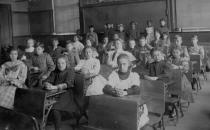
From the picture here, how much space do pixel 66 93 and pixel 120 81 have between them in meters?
0.90

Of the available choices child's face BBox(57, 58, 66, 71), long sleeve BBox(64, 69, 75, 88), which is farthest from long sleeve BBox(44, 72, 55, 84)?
long sleeve BBox(64, 69, 75, 88)

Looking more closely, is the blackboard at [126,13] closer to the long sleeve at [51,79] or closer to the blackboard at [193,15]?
the blackboard at [193,15]

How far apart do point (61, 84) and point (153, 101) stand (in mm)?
1237

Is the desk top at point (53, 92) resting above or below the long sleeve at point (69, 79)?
below

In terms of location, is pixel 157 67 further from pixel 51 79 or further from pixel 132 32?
pixel 132 32

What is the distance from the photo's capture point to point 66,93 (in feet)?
12.2

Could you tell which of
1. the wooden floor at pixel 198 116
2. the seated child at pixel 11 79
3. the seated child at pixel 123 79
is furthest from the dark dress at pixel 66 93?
the wooden floor at pixel 198 116

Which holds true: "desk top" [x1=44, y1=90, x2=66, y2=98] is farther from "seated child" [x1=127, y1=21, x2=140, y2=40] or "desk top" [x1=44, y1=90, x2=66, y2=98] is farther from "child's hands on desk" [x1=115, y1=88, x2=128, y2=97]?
"seated child" [x1=127, y1=21, x2=140, y2=40]

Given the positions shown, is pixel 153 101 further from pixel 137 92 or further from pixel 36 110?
pixel 36 110

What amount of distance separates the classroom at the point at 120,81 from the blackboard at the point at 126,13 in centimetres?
3

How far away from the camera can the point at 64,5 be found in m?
13.2

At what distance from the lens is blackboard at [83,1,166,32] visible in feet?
32.7

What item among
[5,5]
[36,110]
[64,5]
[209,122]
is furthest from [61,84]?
[5,5]

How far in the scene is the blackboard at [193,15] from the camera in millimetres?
9099
